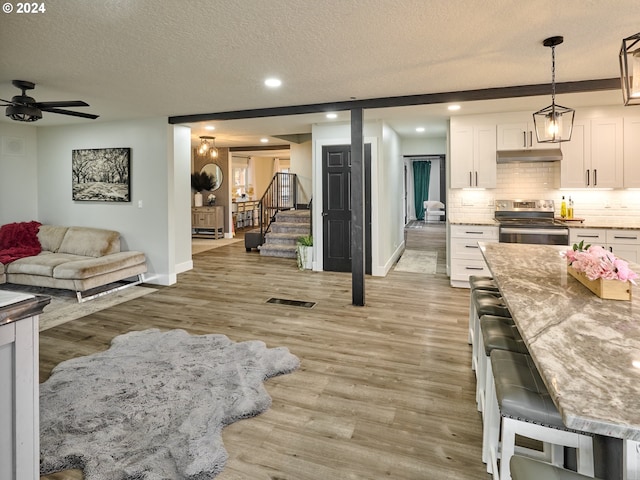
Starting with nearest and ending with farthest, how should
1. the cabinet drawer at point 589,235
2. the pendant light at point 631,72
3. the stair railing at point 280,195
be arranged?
the pendant light at point 631,72 < the cabinet drawer at point 589,235 < the stair railing at point 280,195

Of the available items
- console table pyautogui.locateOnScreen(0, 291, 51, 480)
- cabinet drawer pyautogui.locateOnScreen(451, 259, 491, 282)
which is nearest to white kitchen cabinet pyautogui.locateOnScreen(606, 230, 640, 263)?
cabinet drawer pyautogui.locateOnScreen(451, 259, 491, 282)

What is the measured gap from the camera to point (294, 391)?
2.73m

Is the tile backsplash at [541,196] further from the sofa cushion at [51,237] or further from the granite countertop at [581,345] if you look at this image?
the sofa cushion at [51,237]

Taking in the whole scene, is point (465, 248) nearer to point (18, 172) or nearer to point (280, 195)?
point (280, 195)

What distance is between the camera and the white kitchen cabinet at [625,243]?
471 cm

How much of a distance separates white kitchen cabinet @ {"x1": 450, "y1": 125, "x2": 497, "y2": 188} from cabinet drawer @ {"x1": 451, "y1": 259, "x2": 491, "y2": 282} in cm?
113

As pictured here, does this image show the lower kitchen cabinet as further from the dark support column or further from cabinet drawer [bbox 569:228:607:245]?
the dark support column

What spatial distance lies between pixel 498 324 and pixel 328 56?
2.45 meters

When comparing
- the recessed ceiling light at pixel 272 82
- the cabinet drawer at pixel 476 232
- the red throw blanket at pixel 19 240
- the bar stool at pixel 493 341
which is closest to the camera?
the bar stool at pixel 493 341

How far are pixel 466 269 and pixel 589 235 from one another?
4.99 feet

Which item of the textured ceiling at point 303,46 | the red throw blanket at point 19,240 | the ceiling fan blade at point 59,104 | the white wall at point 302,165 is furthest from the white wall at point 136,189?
the white wall at point 302,165

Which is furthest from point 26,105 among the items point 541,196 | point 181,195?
point 541,196

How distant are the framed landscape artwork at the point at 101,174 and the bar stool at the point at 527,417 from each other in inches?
239

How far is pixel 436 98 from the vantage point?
176 inches
